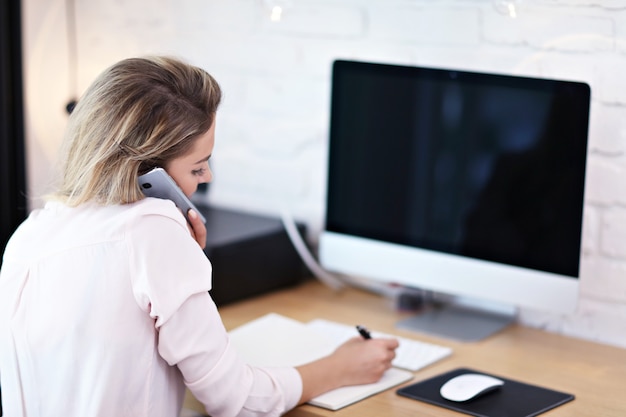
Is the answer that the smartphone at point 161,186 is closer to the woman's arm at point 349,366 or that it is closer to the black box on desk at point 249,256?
the woman's arm at point 349,366

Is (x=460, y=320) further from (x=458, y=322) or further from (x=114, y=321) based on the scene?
(x=114, y=321)

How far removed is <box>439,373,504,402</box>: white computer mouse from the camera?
4.78 feet

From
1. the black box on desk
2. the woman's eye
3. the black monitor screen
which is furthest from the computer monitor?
the woman's eye

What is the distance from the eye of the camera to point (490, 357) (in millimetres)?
1685

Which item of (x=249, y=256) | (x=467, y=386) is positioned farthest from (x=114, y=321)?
(x=249, y=256)

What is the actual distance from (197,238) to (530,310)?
72cm

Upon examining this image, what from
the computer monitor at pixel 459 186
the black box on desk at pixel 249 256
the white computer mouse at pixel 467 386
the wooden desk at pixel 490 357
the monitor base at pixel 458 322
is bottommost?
the wooden desk at pixel 490 357

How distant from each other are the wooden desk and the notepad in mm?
19

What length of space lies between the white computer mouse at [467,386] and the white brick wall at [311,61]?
15.2 inches

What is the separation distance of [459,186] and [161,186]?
0.60 metres

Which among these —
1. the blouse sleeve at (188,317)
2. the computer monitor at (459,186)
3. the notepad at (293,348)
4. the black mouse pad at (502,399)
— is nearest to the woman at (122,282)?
the blouse sleeve at (188,317)

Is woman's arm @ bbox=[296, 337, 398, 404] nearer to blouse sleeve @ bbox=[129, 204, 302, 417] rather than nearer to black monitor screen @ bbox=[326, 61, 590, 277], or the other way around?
blouse sleeve @ bbox=[129, 204, 302, 417]

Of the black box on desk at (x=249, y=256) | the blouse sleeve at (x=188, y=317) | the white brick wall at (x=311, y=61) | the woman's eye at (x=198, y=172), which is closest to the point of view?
the blouse sleeve at (x=188, y=317)

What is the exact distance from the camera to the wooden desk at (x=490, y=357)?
146 cm
